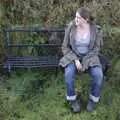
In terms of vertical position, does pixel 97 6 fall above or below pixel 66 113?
above

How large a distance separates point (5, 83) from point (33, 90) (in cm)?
48

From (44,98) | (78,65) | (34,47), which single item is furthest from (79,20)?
(44,98)

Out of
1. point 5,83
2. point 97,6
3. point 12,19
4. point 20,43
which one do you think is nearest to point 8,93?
point 5,83

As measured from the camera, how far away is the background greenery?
5801 millimetres

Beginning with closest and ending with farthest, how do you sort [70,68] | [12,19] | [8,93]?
[70,68] < [8,93] < [12,19]

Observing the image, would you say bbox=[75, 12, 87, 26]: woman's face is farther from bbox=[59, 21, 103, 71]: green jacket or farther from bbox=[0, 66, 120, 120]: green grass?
bbox=[0, 66, 120, 120]: green grass

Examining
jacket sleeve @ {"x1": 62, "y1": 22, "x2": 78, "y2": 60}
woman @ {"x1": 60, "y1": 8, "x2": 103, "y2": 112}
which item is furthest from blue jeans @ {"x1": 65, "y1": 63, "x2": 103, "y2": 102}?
jacket sleeve @ {"x1": 62, "y1": 22, "x2": 78, "y2": 60}

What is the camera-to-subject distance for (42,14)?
6.73 metres

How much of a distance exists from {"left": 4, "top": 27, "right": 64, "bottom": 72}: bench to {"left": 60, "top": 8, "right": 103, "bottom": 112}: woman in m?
0.53

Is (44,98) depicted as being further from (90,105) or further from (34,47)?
(34,47)

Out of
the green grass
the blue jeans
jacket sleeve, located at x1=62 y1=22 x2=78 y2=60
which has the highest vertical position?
jacket sleeve, located at x1=62 y1=22 x2=78 y2=60

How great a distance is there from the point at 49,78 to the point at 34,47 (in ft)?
1.83

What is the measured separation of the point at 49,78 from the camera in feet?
21.0

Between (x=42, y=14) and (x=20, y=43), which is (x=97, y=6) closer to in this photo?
(x=42, y=14)
